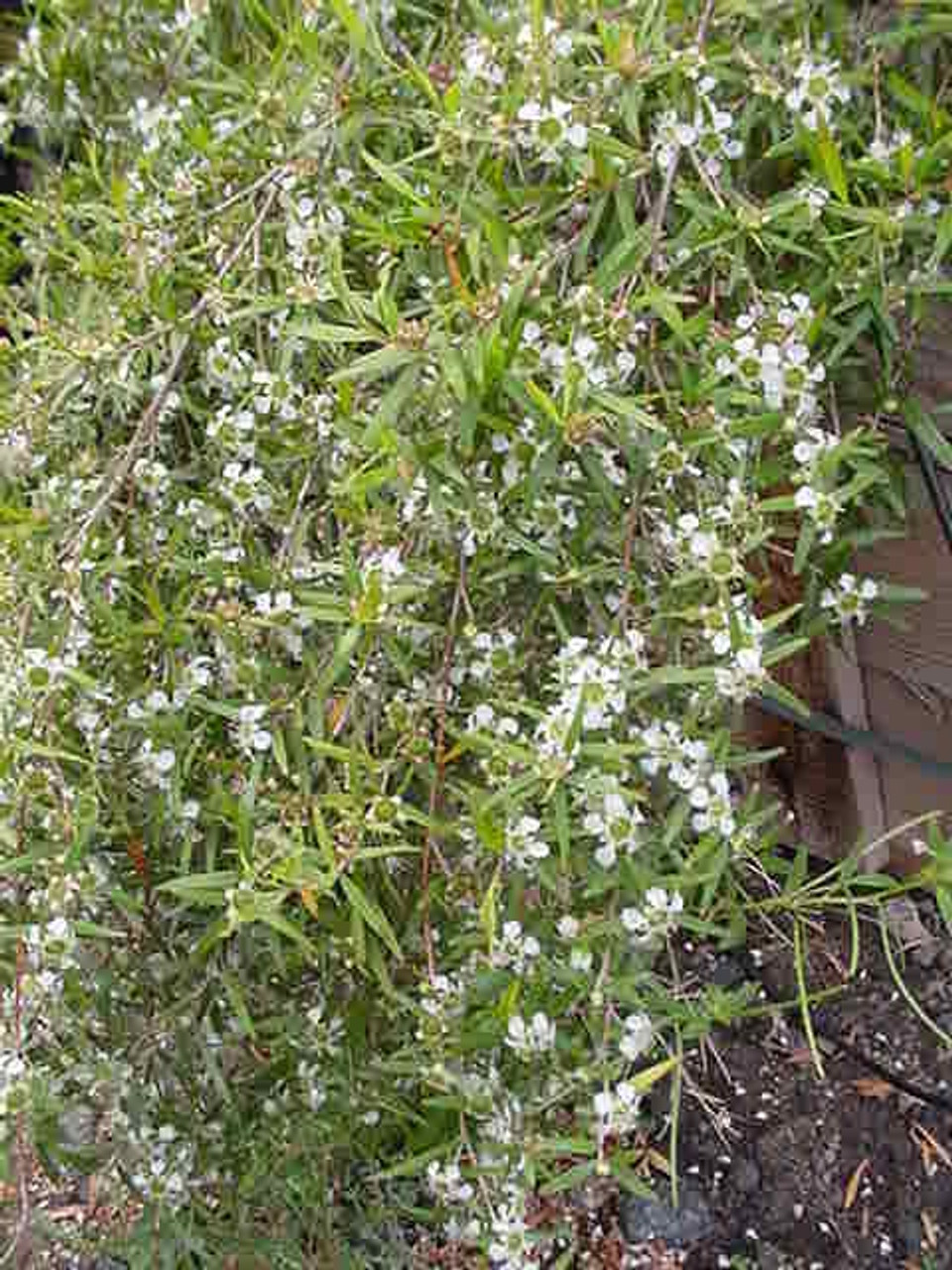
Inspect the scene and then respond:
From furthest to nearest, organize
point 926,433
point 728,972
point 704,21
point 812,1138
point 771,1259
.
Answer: point 728,972, point 812,1138, point 771,1259, point 926,433, point 704,21

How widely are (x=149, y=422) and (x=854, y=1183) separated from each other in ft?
4.99

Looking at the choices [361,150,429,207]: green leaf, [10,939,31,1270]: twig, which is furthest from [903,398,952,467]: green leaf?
[10,939,31,1270]: twig

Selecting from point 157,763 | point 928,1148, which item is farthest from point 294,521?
point 928,1148

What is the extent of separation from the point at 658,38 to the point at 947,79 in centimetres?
31

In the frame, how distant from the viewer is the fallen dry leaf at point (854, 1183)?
2316 millimetres

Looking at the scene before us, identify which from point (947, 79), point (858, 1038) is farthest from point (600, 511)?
point (858, 1038)

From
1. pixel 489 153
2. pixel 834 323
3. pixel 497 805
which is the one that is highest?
pixel 489 153

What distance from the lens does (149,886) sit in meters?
1.55

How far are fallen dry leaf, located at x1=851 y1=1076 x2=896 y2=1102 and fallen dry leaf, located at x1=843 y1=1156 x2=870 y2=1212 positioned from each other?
0.09 m

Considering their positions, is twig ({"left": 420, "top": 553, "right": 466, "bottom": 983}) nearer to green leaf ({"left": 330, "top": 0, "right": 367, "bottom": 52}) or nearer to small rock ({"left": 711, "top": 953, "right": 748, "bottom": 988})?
green leaf ({"left": 330, "top": 0, "right": 367, "bottom": 52})

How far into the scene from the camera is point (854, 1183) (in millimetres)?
2336

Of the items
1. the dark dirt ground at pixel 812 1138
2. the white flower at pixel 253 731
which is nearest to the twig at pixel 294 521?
the white flower at pixel 253 731

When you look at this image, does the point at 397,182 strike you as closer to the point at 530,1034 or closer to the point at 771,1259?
the point at 530,1034

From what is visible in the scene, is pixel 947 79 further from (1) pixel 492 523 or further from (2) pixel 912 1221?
(2) pixel 912 1221
